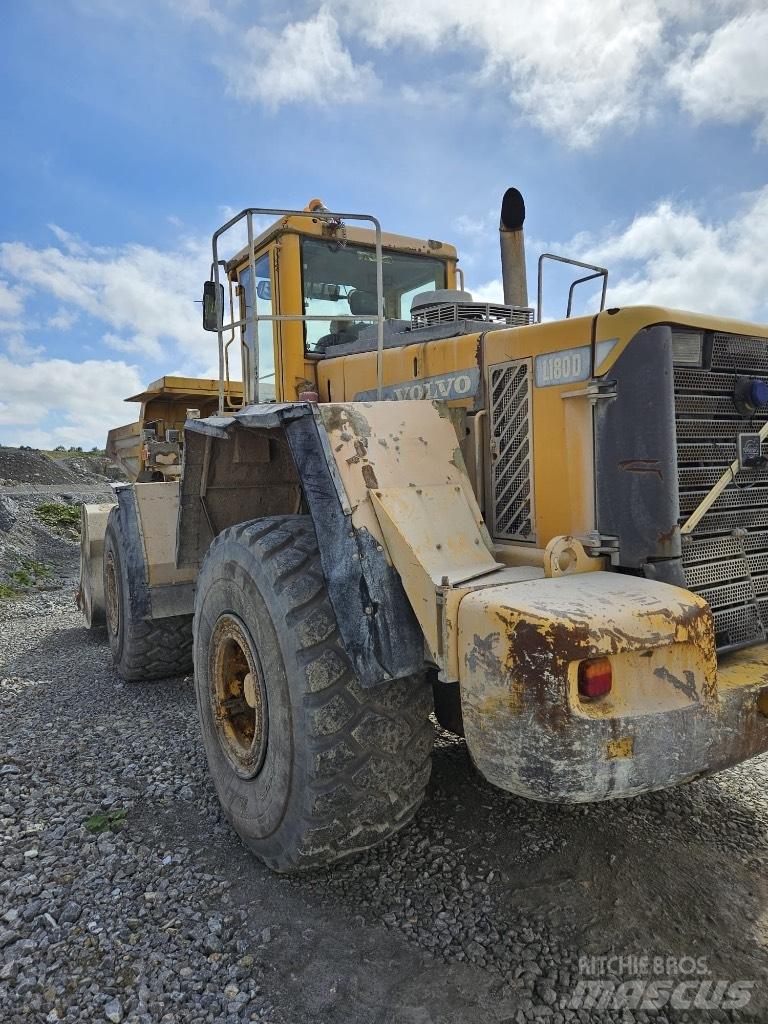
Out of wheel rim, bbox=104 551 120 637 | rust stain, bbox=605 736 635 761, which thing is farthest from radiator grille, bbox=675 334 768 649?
wheel rim, bbox=104 551 120 637

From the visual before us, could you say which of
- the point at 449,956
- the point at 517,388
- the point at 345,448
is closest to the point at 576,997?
the point at 449,956

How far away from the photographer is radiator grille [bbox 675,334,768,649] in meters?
2.69

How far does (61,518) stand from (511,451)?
13.1m

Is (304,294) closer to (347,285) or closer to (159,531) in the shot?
(347,285)

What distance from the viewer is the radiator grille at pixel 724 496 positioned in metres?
2.69

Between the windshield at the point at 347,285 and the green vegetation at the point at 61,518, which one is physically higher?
the windshield at the point at 347,285

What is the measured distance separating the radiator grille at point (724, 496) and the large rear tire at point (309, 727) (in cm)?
114

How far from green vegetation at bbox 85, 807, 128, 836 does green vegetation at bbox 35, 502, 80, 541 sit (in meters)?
11.2

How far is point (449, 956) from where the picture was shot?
2.40m

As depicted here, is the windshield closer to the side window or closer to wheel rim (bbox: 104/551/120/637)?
the side window

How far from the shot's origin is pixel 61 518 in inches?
563

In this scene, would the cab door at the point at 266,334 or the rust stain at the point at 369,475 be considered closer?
the rust stain at the point at 369,475

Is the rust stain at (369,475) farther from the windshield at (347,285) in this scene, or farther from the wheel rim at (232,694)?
the windshield at (347,285)

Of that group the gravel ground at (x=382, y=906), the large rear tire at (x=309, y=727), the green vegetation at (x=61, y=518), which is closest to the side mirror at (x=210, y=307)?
the large rear tire at (x=309, y=727)
